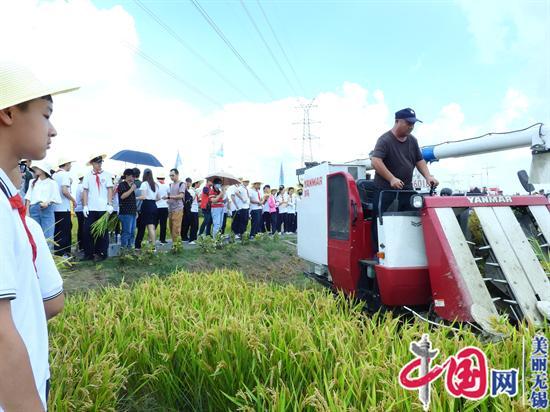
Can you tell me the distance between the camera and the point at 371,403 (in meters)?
2.20

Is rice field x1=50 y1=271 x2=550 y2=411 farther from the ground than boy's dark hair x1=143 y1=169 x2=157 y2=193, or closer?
closer

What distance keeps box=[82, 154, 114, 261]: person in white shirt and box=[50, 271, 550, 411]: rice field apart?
14.5 ft

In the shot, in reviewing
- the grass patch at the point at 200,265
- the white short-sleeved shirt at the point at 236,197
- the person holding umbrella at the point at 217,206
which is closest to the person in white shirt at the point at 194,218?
the person holding umbrella at the point at 217,206

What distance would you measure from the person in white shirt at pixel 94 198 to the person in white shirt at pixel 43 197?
568mm

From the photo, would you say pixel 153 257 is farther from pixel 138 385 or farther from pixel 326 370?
pixel 326 370

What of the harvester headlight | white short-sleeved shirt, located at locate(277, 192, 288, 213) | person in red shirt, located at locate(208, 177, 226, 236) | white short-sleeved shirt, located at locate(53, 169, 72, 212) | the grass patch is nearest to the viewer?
the harvester headlight

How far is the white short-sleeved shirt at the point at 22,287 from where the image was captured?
114 centimetres

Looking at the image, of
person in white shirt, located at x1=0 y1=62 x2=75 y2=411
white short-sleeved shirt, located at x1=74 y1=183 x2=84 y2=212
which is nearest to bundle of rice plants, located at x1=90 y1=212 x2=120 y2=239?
white short-sleeved shirt, located at x1=74 y1=183 x2=84 y2=212

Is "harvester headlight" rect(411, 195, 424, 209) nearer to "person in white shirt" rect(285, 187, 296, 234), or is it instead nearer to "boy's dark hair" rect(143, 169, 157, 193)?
"boy's dark hair" rect(143, 169, 157, 193)

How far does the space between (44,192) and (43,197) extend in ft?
0.28

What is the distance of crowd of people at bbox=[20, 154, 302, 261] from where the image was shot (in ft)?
24.6

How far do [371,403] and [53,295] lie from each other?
159 centimetres

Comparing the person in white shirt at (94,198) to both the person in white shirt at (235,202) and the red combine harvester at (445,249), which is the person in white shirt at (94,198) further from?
the person in white shirt at (235,202)

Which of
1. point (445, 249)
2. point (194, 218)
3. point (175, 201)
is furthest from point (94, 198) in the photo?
point (445, 249)
